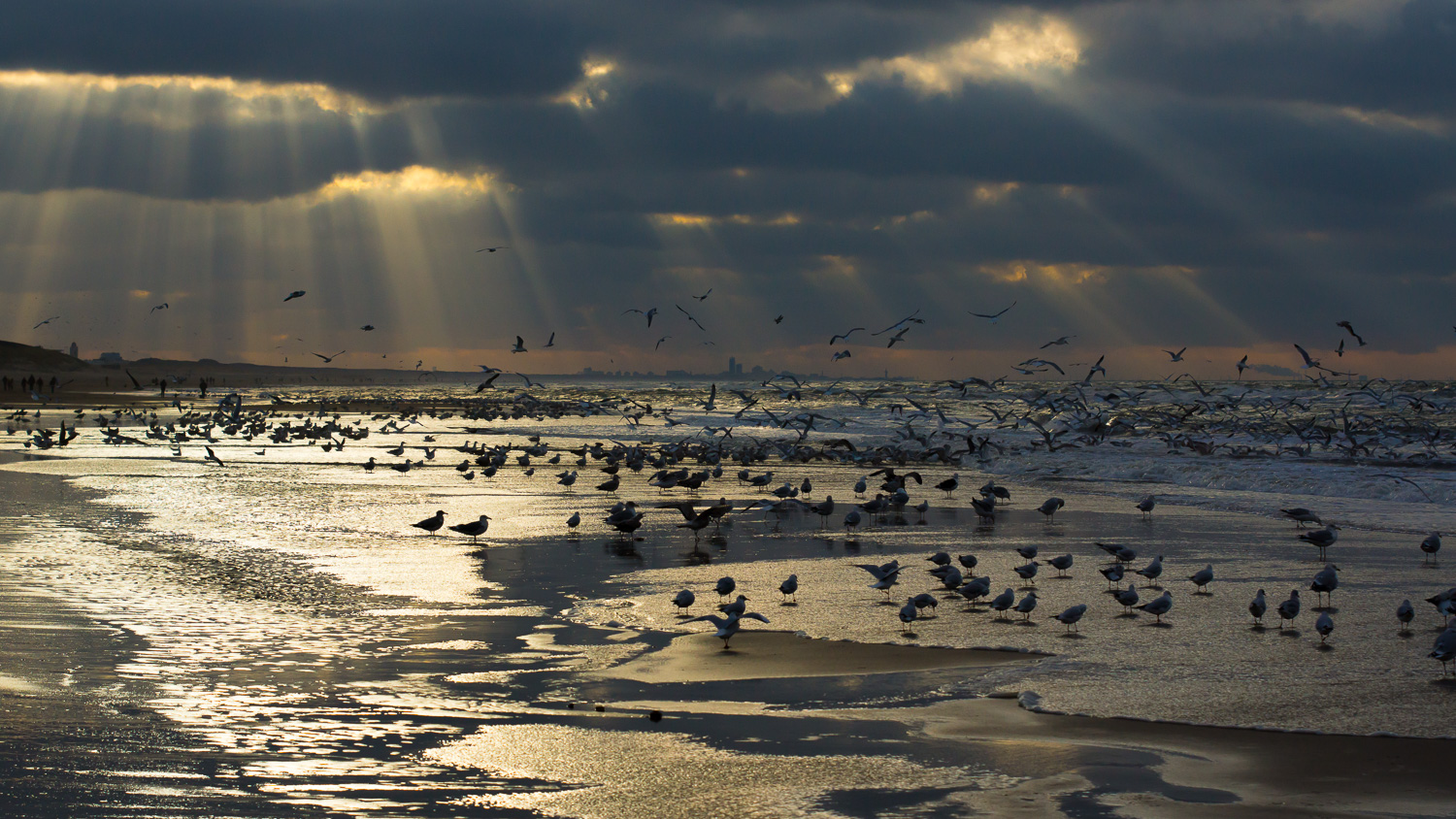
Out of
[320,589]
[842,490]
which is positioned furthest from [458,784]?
[842,490]

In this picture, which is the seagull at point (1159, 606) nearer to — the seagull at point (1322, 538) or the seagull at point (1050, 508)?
the seagull at point (1322, 538)

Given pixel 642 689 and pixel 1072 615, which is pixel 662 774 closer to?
pixel 642 689

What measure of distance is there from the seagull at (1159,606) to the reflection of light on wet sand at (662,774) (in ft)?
17.3

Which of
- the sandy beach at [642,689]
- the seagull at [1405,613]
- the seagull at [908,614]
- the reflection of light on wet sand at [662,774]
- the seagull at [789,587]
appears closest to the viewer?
the reflection of light on wet sand at [662,774]

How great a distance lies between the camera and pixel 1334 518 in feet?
66.3

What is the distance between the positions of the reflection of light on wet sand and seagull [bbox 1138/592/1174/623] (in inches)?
208

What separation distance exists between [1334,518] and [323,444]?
103 feet

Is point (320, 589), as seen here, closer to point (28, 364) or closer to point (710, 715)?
point (710, 715)

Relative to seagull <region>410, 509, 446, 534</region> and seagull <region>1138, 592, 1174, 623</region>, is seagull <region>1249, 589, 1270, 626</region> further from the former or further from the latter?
seagull <region>410, 509, 446, 534</region>

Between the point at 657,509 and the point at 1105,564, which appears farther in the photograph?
the point at 657,509

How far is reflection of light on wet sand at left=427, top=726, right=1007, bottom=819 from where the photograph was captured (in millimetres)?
6410

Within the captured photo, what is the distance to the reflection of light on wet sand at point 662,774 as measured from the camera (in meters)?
6.41

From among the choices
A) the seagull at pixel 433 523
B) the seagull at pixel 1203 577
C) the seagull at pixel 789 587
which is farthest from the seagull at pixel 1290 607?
the seagull at pixel 433 523

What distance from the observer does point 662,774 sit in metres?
6.91
